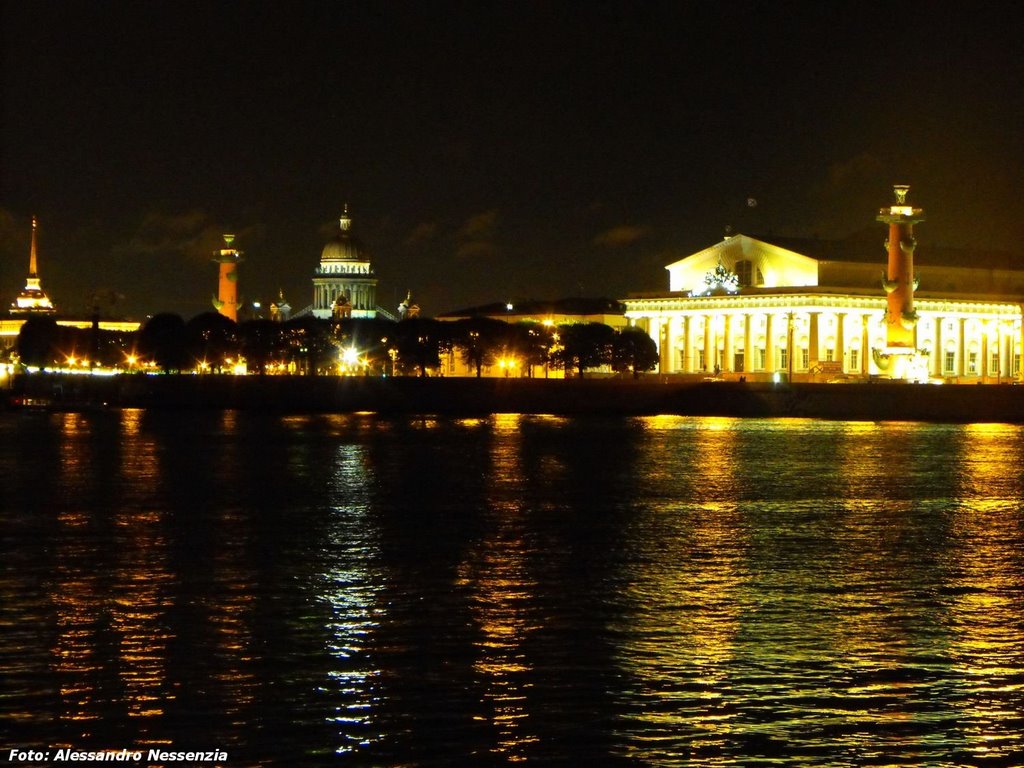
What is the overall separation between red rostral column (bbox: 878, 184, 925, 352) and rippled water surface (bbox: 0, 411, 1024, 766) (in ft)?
171

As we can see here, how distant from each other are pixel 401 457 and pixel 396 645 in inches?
1318

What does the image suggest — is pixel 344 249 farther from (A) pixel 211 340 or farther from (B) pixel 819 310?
(B) pixel 819 310

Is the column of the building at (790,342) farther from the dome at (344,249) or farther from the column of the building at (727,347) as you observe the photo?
the dome at (344,249)

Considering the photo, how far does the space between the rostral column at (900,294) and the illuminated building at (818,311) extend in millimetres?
4558

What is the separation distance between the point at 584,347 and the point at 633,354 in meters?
3.08

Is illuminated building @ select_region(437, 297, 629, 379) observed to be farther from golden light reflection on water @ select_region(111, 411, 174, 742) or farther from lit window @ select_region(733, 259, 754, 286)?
golden light reflection on water @ select_region(111, 411, 174, 742)

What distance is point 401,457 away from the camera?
5028 cm

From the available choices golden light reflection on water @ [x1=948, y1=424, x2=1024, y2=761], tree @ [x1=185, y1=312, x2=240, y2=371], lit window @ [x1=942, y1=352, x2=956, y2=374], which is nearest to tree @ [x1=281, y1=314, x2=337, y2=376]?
tree @ [x1=185, y1=312, x2=240, y2=371]

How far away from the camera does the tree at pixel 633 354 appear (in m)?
105

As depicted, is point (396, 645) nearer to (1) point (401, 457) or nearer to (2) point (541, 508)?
(2) point (541, 508)

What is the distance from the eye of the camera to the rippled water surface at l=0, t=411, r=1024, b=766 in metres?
13.3

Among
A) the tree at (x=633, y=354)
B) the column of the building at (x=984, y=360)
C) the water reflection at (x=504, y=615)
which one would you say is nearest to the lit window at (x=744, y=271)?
the tree at (x=633, y=354)

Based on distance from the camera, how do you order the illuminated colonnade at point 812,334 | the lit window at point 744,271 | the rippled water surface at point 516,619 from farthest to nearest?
the lit window at point 744,271 < the illuminated colonnade at point 812,334 < the rippled water surface at point 516,619

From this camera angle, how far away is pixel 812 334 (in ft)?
341
